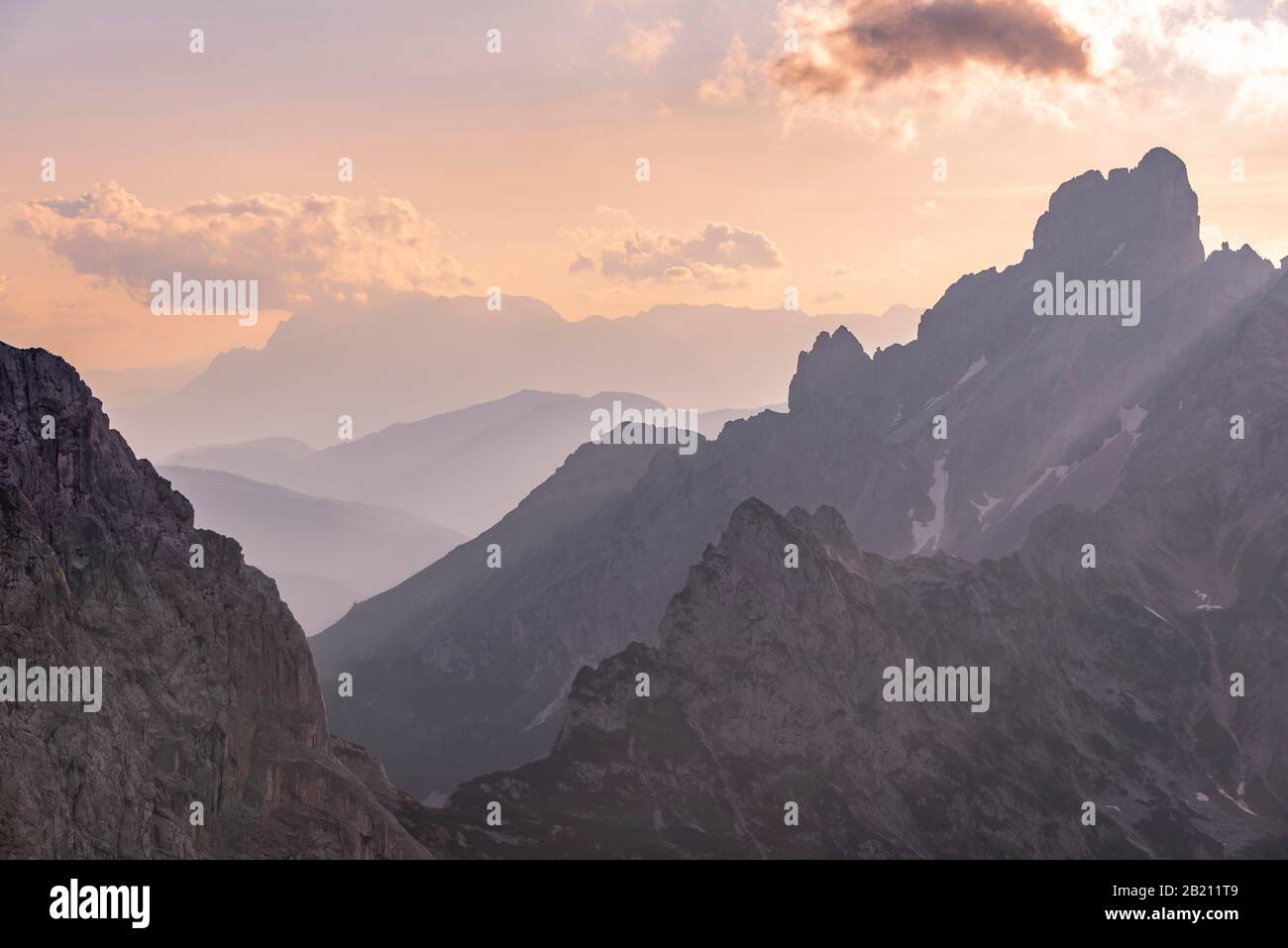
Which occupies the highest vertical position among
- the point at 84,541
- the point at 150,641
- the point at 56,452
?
the point at 56,452

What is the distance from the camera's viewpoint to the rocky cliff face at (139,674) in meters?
133

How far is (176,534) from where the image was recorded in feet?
568

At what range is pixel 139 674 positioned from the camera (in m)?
152

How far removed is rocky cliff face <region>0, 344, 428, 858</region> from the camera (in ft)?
436
